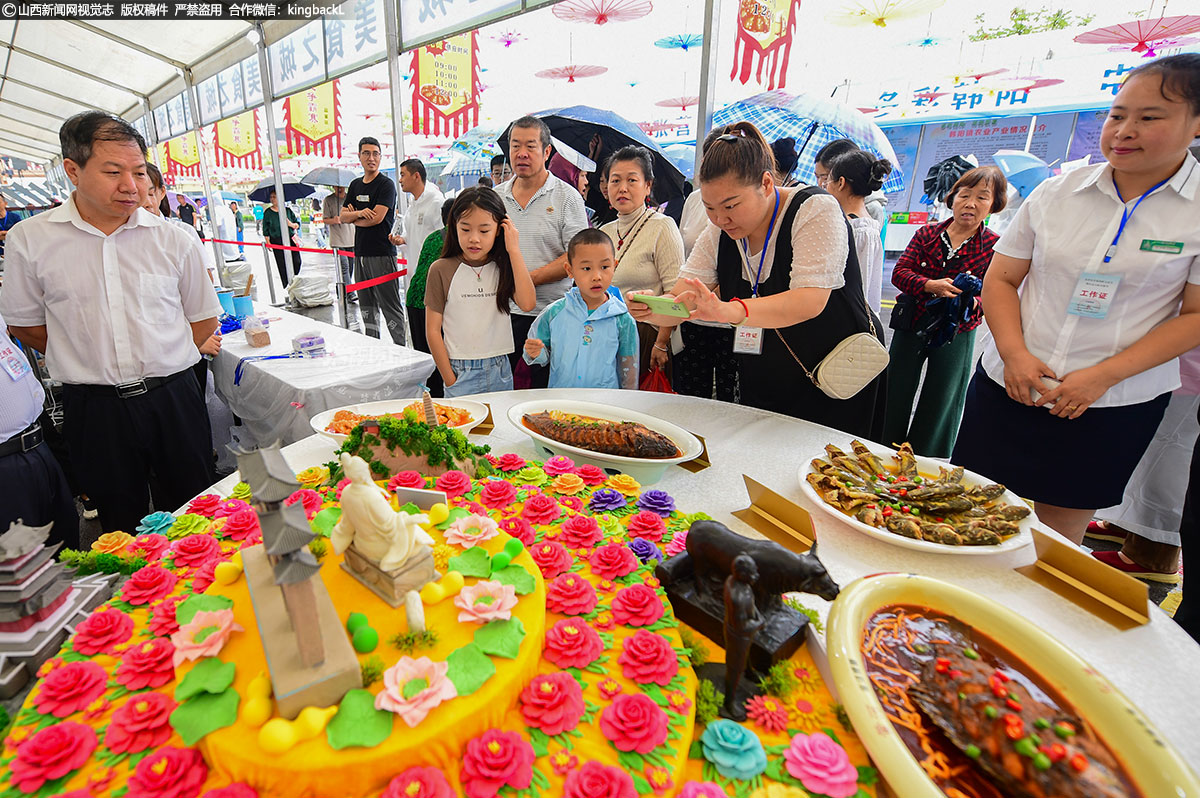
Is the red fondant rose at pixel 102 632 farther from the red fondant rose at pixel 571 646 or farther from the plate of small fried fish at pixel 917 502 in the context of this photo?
the plate of small fried fish at pixel 917 502

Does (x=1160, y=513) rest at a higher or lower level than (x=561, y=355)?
lower

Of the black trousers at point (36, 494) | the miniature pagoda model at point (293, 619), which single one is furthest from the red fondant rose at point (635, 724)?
the black trousers at point (36, 494)

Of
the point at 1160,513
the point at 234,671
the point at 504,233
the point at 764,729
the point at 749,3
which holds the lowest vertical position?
the point at 1160,513

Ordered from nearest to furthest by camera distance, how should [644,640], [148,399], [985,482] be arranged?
[644,640]
[985,482]
[148,399]

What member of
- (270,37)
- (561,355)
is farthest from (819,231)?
(270,37)

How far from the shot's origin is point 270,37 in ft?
25.5

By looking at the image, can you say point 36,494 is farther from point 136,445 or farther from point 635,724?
point 635,724

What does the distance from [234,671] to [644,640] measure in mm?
622

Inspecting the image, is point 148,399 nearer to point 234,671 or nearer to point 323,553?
point 323,553

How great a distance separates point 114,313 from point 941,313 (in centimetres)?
422

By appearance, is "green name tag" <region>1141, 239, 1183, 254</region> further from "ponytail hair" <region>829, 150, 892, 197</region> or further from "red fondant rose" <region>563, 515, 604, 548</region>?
"red fondant rose" <region>563, 515, 604, 548</region>

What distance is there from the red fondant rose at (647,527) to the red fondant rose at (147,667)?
878 mm

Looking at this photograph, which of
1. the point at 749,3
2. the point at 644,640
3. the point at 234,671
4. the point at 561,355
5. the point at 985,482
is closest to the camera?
→ the point at 234,671

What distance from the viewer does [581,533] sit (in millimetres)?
1250
